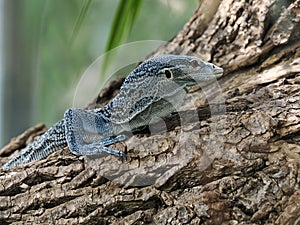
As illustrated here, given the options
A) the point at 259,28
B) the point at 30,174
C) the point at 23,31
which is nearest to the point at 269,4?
the point at 259,28

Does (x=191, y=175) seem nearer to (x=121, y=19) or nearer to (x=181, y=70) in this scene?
(x=181, y=70)

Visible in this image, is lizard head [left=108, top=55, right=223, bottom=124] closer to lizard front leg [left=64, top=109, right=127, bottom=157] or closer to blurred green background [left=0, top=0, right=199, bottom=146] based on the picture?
lizard front leg [left=64, top=109, right=127, bottom=157]

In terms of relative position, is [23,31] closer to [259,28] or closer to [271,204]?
[259,28]

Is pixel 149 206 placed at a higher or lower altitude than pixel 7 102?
higher

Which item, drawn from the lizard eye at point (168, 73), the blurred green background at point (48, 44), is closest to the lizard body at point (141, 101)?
the lizard eye at point (168, 73)

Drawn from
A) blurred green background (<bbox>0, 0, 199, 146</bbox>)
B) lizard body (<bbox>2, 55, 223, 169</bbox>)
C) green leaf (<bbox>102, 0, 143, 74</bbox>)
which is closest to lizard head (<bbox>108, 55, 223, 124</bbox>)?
lizard body (<bbox>2, 55, 223, 169</bbox>)

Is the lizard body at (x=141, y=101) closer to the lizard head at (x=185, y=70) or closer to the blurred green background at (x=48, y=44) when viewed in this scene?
the lizard head at (x=185, y=70)
